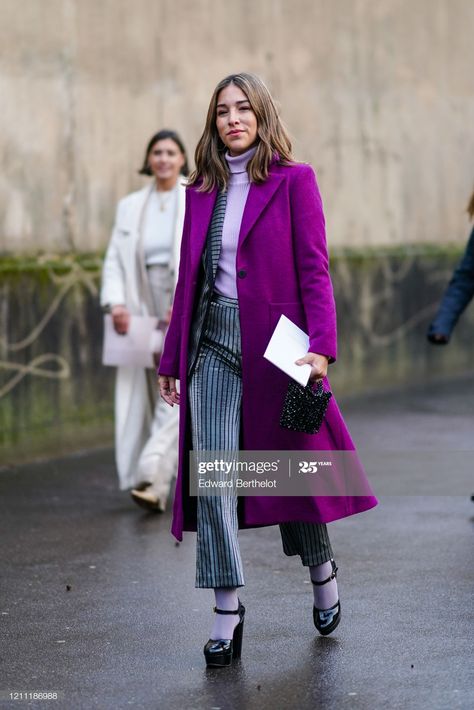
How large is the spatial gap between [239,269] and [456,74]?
10564 millimetres

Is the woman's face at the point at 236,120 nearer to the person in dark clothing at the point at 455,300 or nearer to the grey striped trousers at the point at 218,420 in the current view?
the grey striped trousers at the point at 218,420

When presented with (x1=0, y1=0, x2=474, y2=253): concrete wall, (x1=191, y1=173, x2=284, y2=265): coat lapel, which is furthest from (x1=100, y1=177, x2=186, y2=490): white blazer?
(x1=191, y1=173, x2=284, y2=265): coat lapel

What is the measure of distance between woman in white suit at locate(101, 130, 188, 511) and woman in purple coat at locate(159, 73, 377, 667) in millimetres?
2859

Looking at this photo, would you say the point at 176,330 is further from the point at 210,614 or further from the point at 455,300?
the point at 455,300

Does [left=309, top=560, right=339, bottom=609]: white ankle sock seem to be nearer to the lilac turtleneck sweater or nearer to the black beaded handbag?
the black beaded handbag

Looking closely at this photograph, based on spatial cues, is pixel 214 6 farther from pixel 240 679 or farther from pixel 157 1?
pixel 240 679

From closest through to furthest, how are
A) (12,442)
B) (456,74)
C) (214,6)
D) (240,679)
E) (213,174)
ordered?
(240,679) < (213,174) < (12,442) < (214,6) < (456,74)

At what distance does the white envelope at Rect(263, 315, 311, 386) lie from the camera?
16.1 ft

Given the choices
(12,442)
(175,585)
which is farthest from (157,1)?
(175,585)

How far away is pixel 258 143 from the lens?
5191 mm

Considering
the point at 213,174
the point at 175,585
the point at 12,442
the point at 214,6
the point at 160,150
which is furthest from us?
the point at 214,6

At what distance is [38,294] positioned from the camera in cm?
970

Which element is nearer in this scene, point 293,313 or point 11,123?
point 293,313

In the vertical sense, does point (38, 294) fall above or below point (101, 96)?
below
